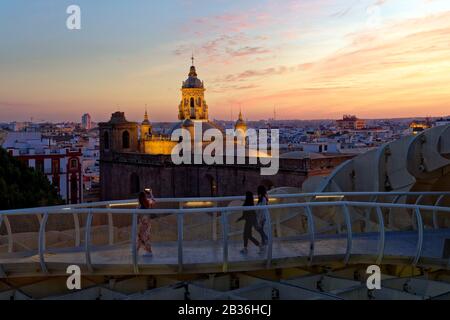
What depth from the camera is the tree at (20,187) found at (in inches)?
785

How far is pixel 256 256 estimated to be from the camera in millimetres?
7004

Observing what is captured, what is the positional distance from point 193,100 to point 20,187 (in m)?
33.1

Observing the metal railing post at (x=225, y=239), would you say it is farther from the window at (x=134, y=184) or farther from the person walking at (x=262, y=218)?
the window at (x=134, y=184)

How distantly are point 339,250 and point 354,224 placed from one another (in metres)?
3.19

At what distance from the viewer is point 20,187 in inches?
861

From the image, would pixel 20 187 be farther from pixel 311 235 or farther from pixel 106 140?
pixel 106 140

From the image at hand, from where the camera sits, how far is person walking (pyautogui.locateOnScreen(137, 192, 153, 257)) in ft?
22.4

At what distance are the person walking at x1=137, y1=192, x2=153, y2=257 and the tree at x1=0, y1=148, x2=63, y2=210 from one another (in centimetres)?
1412

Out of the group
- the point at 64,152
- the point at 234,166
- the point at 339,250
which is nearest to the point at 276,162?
the point at 234,166

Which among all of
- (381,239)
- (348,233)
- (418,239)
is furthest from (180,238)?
(418,239)

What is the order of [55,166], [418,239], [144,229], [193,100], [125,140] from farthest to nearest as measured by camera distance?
[193,100]
[125,140]
[55,166]
[418,239]
[144,229]

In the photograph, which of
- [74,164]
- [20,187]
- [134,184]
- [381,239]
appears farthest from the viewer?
[134,184]

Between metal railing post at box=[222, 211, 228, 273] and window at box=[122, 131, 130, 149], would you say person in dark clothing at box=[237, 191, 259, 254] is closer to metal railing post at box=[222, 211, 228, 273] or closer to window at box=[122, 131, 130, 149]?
metal railing post at box=[222, 211, 228, 273]
